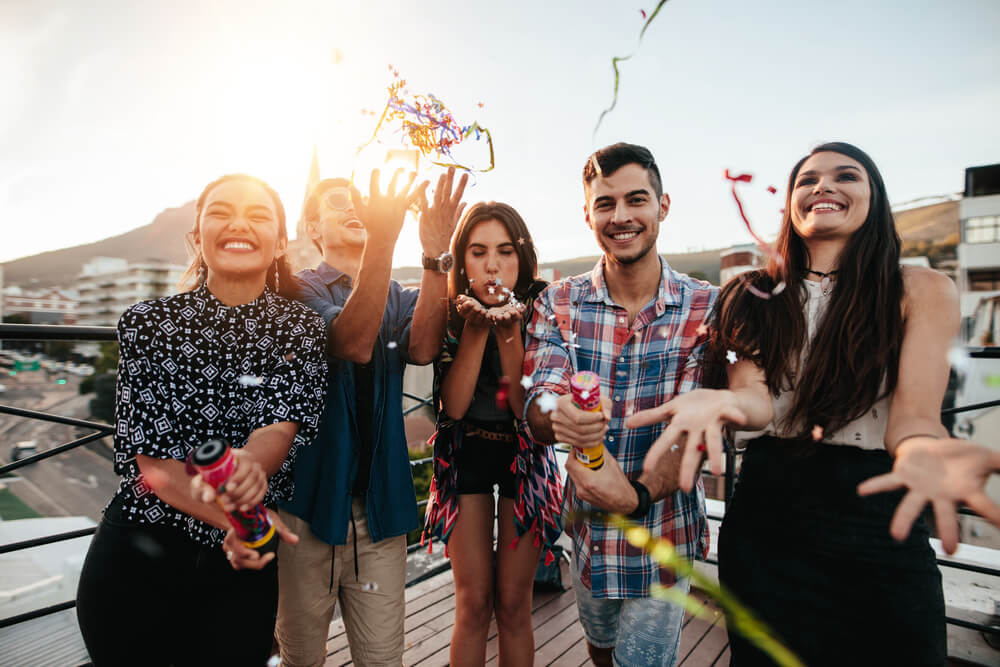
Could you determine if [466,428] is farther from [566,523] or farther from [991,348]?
[991,348]

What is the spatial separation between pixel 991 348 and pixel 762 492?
1.71 meters

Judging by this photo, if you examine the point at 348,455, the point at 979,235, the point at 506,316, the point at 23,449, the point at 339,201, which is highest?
the point at 979,235

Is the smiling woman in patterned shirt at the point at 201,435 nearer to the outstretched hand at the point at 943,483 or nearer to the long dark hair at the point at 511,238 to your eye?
the long dark hair at the point at 511,238

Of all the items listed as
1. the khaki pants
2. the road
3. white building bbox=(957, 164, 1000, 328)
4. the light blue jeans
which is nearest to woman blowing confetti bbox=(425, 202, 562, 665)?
the khaki pants

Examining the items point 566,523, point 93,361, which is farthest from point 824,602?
point 93,361

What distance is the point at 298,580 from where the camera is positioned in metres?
1.86

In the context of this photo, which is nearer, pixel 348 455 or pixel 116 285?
pixel 348 455

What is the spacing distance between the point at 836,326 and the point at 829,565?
0.63 metres

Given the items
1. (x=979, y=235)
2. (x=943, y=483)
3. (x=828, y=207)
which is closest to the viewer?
(x=943, y=483)

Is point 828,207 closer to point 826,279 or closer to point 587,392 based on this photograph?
point 826,279

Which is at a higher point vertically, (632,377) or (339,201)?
(339,201)

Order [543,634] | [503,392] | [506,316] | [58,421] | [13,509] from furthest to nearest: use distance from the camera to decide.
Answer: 1. [13,509]
2. [543,634]
3. [58,421]
4. [503,392]
5. [506,316]

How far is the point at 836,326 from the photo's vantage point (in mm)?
1401

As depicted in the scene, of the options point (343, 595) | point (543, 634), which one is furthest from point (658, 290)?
point (543, 634)
